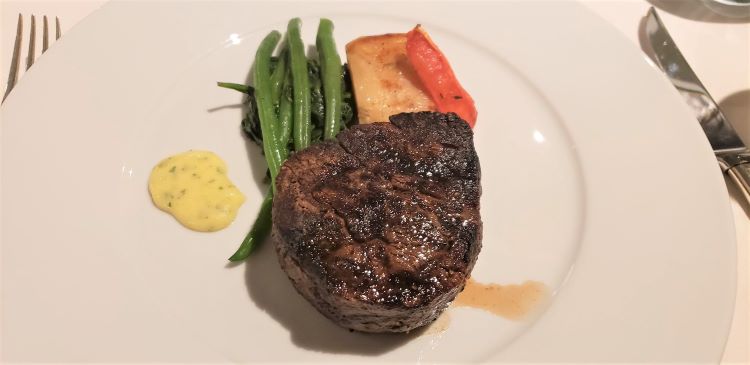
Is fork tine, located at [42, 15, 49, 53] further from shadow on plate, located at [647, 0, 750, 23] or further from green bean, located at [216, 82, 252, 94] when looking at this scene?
shadow on plate, located at [647, 0, 750, 23]

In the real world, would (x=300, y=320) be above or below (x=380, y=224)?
below

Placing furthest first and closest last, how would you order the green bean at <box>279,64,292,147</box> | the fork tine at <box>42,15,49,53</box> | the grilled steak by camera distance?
the fork tine at <box>42,15,49,53</box> < the green bean at <box>279,64,292,147</box> < the grilled steak

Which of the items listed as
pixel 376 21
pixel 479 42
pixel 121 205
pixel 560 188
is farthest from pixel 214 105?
pixel 560 188

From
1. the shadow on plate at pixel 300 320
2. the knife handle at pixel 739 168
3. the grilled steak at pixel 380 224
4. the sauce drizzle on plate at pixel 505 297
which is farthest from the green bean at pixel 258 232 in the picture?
the knife handle at pixel 739 168

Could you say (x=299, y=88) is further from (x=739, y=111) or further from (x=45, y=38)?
(x=739, y=111)

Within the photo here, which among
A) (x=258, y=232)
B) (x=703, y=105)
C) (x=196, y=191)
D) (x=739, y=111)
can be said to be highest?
(x=703, y=105)

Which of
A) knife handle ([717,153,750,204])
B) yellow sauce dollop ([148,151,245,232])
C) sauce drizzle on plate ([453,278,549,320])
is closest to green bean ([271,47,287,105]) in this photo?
yellow sauce dollop ([148,151,245,232])

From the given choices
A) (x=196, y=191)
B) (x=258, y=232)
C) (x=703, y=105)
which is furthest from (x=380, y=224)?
(x=703, y=105)
